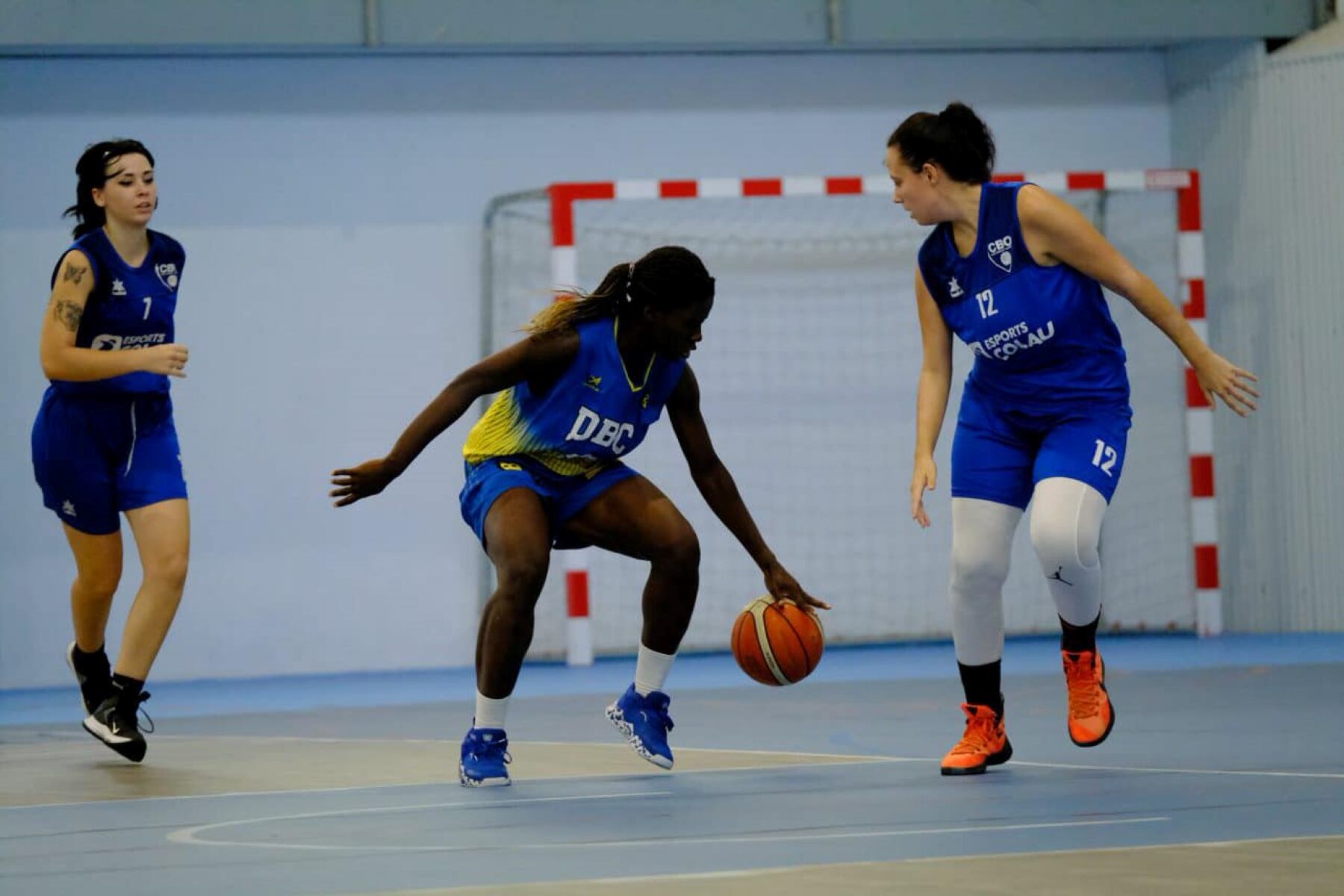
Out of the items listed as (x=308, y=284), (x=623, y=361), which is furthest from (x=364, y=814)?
(x=308, y=284)

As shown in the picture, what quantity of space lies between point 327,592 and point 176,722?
8.96 feet

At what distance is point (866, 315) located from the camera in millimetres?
11367

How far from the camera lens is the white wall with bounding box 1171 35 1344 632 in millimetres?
11117

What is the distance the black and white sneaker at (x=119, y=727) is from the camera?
641 centimetres

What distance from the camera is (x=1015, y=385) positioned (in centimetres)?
545

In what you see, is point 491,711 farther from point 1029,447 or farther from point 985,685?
point 1029,447

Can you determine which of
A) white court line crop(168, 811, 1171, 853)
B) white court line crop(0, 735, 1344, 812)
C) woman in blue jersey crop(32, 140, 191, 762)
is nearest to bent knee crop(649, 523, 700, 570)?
white court line crop(0, 735, 1344, 812)

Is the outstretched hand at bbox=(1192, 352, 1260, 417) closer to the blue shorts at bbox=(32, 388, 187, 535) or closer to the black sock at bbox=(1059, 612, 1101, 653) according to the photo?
the black sock at bbox=(1059, 612, 1101, 653)

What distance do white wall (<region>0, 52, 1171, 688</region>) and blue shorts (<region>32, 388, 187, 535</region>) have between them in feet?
14.2

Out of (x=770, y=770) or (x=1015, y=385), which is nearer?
(x=1015, y=385)

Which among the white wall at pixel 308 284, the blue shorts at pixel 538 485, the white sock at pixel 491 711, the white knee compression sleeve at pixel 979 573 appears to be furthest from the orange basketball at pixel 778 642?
the white wall at pixel 308 284

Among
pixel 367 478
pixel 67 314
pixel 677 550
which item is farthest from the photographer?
pixel 67 314

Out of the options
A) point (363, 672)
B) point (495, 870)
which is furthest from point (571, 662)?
point (495, 870)

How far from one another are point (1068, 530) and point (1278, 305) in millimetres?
6679
